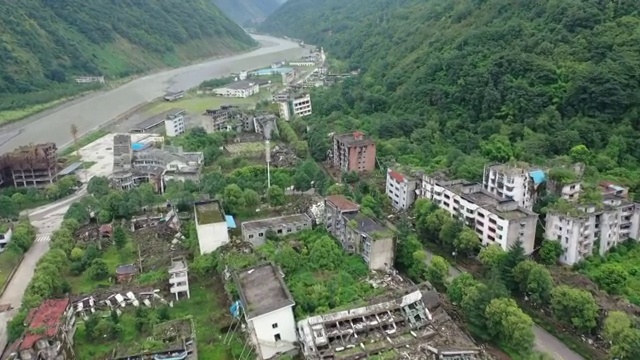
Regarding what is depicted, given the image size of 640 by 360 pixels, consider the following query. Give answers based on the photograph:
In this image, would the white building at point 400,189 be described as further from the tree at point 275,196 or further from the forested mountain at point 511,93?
the tree at point 275,196

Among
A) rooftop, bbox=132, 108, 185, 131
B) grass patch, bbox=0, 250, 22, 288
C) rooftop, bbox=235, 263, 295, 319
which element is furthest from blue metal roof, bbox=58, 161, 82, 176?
rooftop, bbox=235, 263, 295, 319

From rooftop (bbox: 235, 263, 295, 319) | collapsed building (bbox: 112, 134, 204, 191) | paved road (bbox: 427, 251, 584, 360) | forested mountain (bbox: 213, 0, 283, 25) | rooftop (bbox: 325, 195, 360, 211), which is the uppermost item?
forested mountain (bbox: 213, 0, 283, 25)

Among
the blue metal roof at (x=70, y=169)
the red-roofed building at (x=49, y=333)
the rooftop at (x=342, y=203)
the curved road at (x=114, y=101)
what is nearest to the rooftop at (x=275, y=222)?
the rooftop at (x=342, y=203)

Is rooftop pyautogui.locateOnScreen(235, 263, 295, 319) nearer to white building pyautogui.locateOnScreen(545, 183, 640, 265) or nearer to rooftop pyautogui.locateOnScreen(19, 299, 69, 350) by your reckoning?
rooftop pyautogui.locateOnScreen(19, 299, 69, 350)

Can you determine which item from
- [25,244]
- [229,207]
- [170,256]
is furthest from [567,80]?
[25,244]

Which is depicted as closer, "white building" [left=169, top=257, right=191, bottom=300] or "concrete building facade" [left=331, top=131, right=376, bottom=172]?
"white building" [left=169, top=257, right=191, bottom=300]

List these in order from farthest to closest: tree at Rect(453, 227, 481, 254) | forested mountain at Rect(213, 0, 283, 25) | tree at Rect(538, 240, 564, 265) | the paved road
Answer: forested mountain at Rect(213, 0, 283, 25) → tree at Rect(453, 227, 481, 254) → tree at Rect(538, 240, 564, 265) → the paved road

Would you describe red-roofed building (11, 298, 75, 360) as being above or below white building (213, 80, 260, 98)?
below
